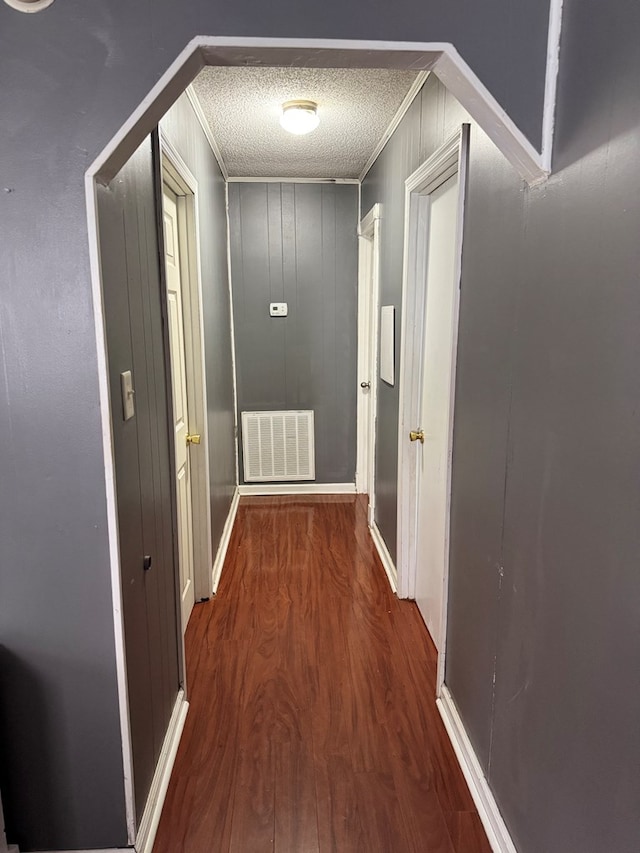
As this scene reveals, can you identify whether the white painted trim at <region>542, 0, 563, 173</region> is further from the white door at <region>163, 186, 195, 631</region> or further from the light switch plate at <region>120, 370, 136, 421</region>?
the white door at <region>163, 186, 195, 631</region>

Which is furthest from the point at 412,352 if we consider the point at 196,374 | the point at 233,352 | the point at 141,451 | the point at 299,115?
the point at 233,352

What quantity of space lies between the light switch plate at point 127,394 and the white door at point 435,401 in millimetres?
1184

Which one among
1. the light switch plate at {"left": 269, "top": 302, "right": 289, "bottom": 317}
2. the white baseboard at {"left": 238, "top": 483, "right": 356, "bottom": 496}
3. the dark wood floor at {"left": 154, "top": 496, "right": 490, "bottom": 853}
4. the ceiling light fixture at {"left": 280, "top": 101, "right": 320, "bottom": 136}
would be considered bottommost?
the dark wood floor at {"left": 154, "top": 496, "right": 490, "bottom": 853}

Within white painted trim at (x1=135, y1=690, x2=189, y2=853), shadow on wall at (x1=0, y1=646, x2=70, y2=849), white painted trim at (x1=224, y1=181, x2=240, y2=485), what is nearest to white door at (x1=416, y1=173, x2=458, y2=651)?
white painted trim at (x1=135, y1=690, x2=189, y2=853)

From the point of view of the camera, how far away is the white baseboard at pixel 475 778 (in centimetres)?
153

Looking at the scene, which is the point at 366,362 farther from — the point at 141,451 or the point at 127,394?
the point at 127,394

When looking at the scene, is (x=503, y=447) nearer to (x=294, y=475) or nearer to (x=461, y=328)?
(x=461, y=328)

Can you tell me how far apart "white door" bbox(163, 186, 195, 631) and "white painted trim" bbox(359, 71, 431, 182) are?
112 cm

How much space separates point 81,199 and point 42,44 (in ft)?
0.97

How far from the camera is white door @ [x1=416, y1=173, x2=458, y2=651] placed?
225cm

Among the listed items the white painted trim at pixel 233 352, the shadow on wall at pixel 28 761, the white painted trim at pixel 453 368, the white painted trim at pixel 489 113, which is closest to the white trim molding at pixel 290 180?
the white painted trim at pixel 233 352

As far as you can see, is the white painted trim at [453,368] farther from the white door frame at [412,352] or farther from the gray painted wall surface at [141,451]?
the gray painted wall surface at [141,451]

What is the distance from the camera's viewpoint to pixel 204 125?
2.85 m

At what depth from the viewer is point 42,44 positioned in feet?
3.75
